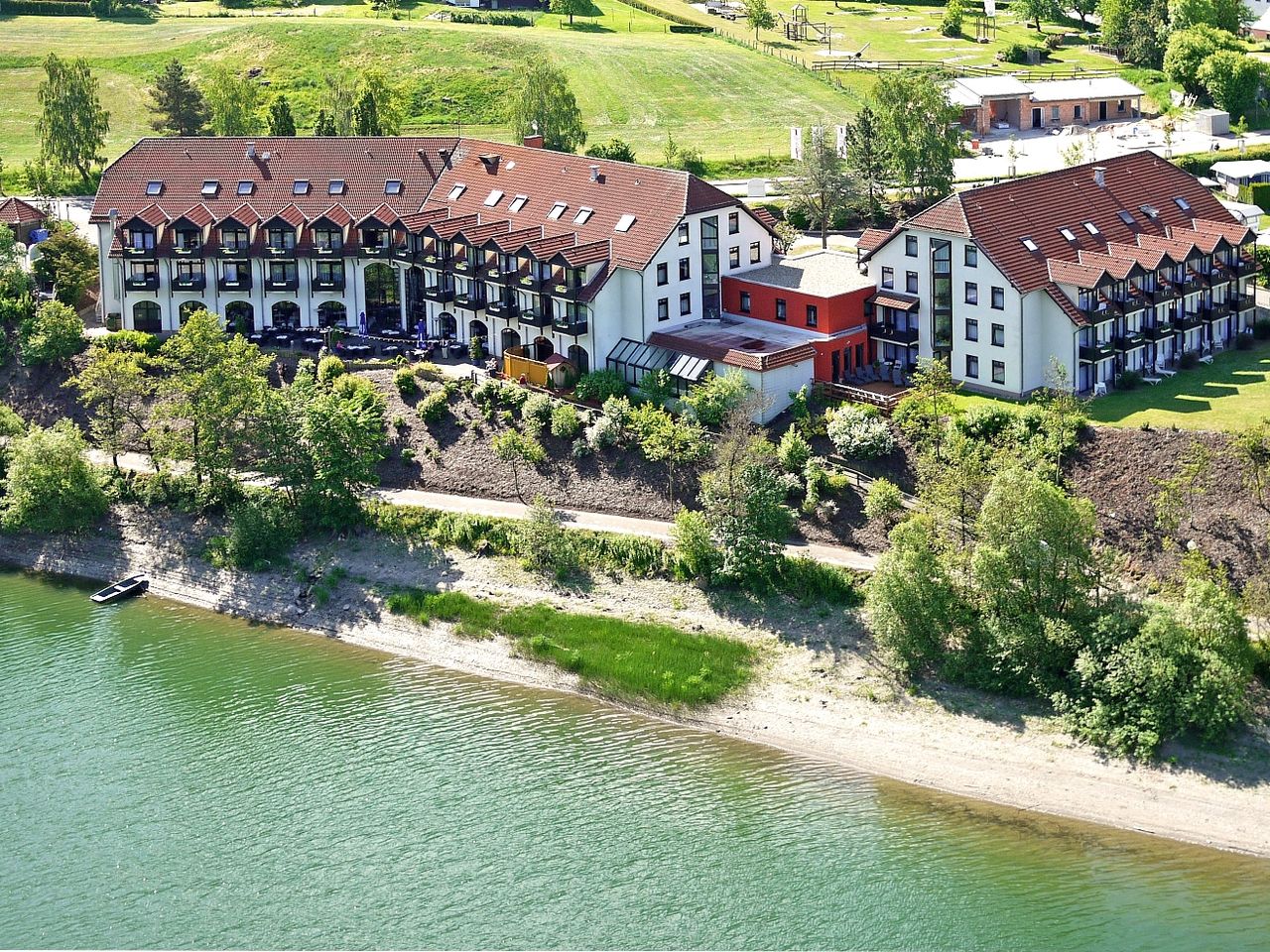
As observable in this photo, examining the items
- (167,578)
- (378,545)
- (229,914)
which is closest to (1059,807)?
(229,914)

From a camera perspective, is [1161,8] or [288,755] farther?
[1161,8]

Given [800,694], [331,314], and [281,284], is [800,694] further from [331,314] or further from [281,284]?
[281,284]

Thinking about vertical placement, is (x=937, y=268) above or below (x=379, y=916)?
above

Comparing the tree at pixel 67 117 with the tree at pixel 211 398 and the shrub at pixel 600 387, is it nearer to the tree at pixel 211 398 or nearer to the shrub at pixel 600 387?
the tree at pixel 211 398

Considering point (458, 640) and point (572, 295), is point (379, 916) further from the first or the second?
point (572, 295)

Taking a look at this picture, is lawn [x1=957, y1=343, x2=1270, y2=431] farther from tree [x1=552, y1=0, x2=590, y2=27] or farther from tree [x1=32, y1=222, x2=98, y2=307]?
tree [x1=552, y1=0, x2=590, y2=27]

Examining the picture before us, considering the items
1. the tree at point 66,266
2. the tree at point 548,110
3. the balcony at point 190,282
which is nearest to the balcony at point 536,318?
the balcony at point 190,282
